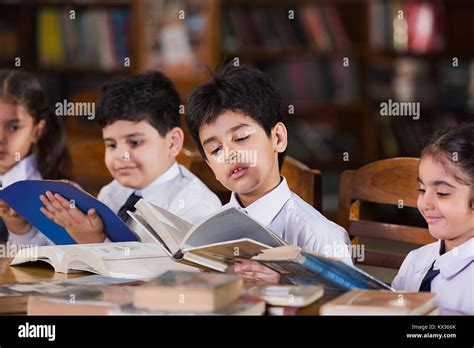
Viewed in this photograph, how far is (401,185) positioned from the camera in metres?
1.98

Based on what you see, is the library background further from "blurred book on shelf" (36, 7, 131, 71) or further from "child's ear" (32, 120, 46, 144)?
"child's ear" (32, 120, 46, 144)

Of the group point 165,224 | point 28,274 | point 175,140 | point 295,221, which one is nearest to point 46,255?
point 28,274

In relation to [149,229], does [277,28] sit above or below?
Result: above

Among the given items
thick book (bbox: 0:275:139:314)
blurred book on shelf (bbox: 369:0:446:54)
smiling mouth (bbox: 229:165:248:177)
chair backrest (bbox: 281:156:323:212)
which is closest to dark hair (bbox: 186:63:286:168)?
smiling mouth (bbox: 229:165:248:177)

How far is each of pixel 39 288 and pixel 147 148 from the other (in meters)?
0.71

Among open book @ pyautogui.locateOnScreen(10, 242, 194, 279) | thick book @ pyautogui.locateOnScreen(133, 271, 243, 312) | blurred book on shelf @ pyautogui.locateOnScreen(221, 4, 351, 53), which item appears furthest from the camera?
blurred book on shelf @ pyautogui.locateOnScreen(221, 4, 351, 53)

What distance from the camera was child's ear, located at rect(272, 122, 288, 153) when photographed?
5.90 feet

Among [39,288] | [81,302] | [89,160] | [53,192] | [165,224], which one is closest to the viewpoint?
[81,302]

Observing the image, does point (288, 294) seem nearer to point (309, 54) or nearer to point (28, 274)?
point (28, 274)

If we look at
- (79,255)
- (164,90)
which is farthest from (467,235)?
(164,90)

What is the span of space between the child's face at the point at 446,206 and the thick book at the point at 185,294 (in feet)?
1.47

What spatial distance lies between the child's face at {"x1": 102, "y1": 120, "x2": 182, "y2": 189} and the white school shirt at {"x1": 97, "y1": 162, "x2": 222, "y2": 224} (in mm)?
20

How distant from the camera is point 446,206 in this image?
1.50 m

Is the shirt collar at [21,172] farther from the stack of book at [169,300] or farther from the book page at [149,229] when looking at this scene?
the stack of book at [169,300]
